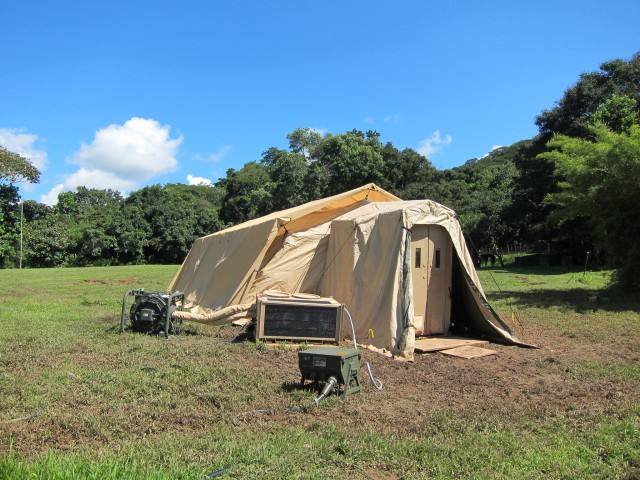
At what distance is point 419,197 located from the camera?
3438cm

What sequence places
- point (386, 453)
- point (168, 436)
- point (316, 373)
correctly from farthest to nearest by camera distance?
point (316, 373), point (168, 436), point (386, 453)

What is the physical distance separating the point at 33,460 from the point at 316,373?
8.17 ft

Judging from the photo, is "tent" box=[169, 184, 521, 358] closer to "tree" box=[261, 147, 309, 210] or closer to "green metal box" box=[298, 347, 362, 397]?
"green metal box" box=[298, 347, 362, 397]

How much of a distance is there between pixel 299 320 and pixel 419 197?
27.9 meters

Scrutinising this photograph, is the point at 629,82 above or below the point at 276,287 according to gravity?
above

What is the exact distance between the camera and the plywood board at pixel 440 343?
7.35 metres

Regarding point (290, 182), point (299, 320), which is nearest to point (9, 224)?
point (290, 182)

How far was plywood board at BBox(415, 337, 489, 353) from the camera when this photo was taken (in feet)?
24.1

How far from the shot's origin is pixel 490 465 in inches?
135

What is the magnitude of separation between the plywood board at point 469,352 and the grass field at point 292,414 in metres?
0.18

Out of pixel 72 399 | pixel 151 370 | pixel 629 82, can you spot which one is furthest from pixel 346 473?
pixel 629 82

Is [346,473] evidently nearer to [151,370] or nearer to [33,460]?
[33,460]

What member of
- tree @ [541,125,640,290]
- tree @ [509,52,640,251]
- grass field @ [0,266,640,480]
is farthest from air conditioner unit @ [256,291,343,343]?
tree @ [509,52,640,251]

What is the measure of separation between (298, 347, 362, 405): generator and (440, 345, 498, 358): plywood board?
2.37 metres
